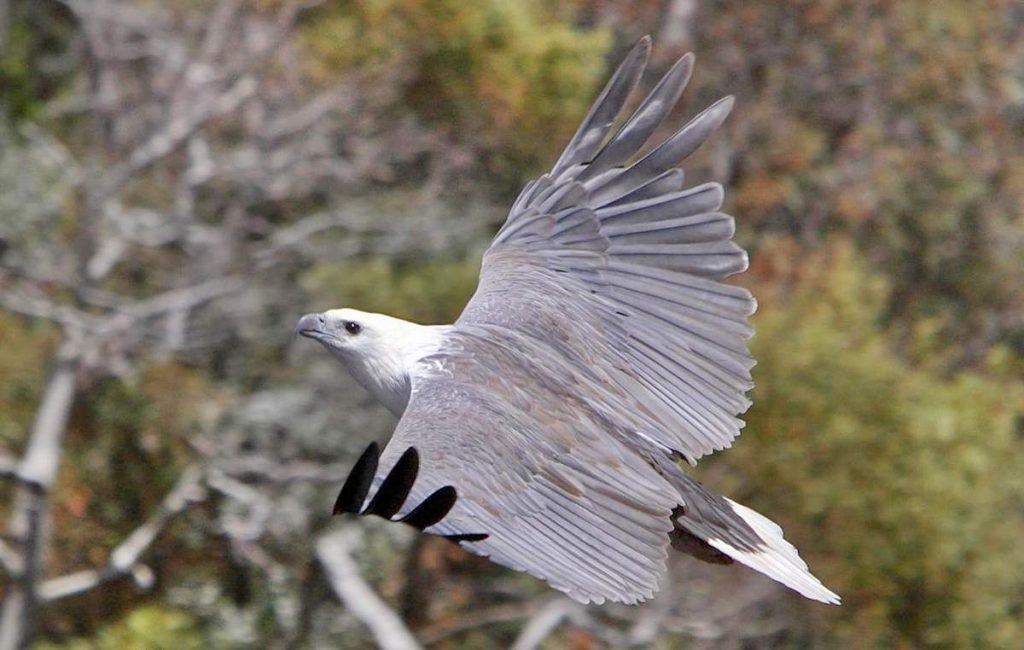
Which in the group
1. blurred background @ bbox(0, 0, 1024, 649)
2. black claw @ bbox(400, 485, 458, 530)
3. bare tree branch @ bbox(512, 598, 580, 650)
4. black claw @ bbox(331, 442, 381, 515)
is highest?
black claw @ bbox(331, 442, 381, 515)

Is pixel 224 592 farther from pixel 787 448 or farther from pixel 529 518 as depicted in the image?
pixel 529 518

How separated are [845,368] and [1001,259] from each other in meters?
6.03

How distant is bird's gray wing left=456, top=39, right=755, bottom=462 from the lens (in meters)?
6.09

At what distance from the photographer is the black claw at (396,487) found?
179 inches

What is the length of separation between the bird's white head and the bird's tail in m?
0.96

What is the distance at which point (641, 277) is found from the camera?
20.7ft

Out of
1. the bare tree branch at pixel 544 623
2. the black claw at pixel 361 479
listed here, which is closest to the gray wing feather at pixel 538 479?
the black claw at pixel 361 479

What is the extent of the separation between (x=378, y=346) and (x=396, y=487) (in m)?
1.74

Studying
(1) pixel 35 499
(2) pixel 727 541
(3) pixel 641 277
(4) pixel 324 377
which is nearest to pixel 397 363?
(3) pixel 641 277

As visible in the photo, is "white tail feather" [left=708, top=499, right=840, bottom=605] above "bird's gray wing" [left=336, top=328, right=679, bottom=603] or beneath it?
beneath

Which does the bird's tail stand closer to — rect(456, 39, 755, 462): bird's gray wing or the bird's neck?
rect(456, 39, 755, 462): bird's gray wing

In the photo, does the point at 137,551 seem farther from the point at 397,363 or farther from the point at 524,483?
the point at 524,483

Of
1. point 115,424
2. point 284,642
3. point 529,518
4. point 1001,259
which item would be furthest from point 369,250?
point 529,518

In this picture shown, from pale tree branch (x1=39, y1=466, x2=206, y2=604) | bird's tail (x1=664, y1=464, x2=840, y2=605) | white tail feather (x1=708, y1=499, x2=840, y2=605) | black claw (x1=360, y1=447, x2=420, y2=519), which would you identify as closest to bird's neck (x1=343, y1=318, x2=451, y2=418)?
bird's tail (x1=664, y1=464, x2=840, y2=605)
